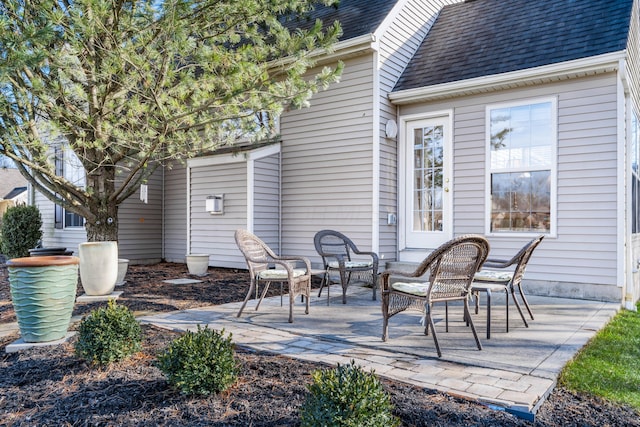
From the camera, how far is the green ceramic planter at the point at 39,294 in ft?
10.6

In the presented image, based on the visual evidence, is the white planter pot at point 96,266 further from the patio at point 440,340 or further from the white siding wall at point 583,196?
the white siding wall at point 583,196

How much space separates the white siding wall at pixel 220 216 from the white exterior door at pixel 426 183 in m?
2.69

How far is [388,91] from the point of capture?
22.5ft

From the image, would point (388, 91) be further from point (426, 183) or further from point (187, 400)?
point (187, 400)

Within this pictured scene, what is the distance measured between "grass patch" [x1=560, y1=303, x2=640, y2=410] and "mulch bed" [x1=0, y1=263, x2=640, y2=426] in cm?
16

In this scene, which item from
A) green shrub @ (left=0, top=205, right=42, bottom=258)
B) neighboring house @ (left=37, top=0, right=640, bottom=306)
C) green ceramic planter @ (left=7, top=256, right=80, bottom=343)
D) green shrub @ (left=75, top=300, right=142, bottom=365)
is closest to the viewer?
green shrub @ (left=75, top=300, right=142, bottom=365)

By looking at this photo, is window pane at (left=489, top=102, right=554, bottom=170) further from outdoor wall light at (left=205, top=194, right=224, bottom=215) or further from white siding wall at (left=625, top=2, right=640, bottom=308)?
outdoor wall light at (left=205, top=194, right=224, bottom=215)

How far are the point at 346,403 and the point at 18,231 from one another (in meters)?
10.6

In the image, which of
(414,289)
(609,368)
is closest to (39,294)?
(414,289)

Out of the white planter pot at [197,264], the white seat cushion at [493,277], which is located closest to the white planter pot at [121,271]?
the white planter pot at [197,264]

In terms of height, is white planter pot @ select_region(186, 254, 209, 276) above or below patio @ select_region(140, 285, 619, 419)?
above

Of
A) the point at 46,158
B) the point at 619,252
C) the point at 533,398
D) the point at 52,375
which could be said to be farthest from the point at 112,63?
the point at 619,252

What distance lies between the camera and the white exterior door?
6592 mm

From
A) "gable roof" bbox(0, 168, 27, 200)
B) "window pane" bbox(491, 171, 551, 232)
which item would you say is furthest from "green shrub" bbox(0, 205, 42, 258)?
"gable roof" bbox(0, 168, 27, 200)
